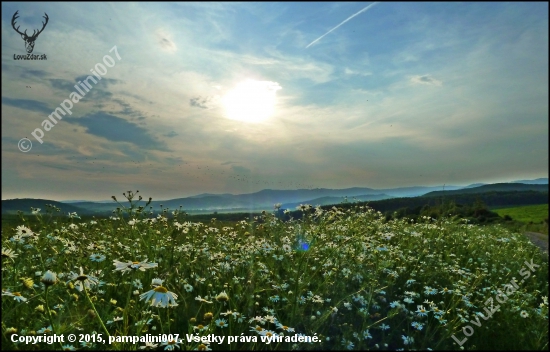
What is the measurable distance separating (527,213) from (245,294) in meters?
17.9

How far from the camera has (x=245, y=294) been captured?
3.90 metres

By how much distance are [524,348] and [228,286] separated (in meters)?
3.13

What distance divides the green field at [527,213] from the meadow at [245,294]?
38.8 feet

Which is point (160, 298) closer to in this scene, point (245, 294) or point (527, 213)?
point (245, 294)

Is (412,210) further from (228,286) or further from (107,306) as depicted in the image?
(107,306)

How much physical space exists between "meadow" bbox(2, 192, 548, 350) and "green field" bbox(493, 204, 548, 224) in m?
Answer: 11.8

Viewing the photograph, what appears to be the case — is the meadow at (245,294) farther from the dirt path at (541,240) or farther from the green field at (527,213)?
the green field at (527,213)

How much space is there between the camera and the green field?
1612 cm

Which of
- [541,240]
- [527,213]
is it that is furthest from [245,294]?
[527,213]

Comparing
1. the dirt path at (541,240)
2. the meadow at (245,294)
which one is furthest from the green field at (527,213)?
the meadow at (245,294)

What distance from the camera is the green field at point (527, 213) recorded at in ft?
52.9

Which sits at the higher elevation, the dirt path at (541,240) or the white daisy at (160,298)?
the white daisy at (160,298)

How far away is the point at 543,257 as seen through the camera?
9219mm

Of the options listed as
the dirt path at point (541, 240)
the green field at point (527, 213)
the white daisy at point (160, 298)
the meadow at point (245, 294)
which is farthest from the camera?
the green field at point (527, 213)
